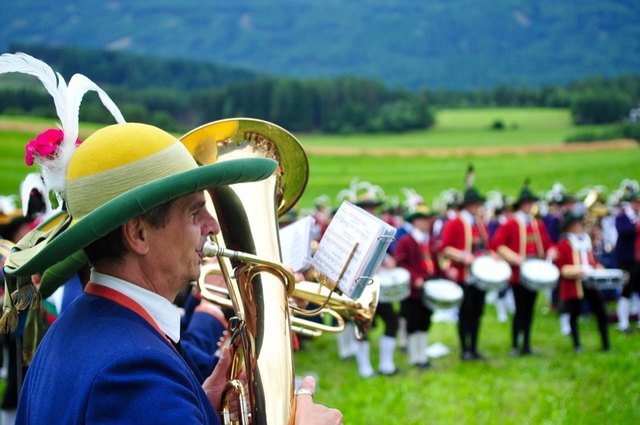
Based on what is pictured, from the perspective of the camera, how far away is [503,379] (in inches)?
328

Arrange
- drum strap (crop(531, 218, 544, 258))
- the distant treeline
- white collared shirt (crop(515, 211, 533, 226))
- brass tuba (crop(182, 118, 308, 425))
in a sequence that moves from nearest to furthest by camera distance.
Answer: brass tuba (crop(182, 118, 308, 425)) < drum strap (crop(531, 218, 544, 258)) < white collared shirt (crop(515, 211, 533, 226)) < the distant treeline

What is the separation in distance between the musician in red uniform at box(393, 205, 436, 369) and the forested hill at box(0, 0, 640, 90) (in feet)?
350

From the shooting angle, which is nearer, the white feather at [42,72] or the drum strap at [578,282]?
the white feather at [42,72]

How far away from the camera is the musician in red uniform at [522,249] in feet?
31.2

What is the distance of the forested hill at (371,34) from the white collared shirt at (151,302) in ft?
374

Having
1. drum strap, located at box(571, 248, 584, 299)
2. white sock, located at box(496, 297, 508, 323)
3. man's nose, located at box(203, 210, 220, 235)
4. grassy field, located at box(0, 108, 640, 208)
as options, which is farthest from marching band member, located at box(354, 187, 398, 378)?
grassy field, located at box(0, 108, 640, 208)

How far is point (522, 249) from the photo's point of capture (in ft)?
32.2

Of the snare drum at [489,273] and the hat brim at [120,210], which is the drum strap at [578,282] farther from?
the hat brim at [120,210]

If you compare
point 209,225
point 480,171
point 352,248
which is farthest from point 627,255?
point 480,171

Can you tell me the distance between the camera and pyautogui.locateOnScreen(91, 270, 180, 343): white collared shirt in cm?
184

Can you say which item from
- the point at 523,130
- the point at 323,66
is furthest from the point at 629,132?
the point at 323,66

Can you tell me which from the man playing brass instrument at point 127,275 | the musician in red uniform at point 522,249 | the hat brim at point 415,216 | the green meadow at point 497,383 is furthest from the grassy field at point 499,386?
the man playing brass instrument at point 127,275

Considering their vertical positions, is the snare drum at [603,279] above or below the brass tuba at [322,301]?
below

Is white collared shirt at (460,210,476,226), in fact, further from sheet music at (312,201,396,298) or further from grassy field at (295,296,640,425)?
sheet music at (312,201,396,298)
